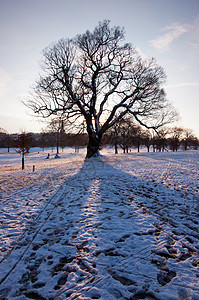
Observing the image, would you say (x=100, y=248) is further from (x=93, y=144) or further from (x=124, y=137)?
(x=124, y=137)

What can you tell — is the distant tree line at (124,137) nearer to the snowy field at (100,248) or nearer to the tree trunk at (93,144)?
the tree trunk at (93,144)

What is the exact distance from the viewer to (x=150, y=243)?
109 inches

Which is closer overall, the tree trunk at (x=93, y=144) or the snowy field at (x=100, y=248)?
the snowy field at (x=100, y=248)

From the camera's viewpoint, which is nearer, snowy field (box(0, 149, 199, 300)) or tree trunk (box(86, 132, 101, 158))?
snowy field (box(0, 149, 199, 300))

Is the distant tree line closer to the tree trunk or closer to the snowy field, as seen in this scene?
the tree trunk

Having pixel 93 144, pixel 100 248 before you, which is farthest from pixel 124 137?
pixel 100 248

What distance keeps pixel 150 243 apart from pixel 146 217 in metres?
1.05

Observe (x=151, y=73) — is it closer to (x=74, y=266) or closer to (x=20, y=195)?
(x=20, y=195)

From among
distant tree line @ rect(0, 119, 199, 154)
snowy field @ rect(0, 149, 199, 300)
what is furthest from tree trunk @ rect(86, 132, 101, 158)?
→ snowy field @ rect(0, 149, 199, 300)

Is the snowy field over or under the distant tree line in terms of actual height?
under

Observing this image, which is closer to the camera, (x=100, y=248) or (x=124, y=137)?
(x=100, y=248)

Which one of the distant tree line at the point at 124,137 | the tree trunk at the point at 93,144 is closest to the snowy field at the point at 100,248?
the distant tree line at the point at 124,137

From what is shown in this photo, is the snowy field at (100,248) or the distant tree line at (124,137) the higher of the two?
the distant tree line at (124,137)

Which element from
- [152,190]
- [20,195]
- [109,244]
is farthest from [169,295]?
[20,195]
